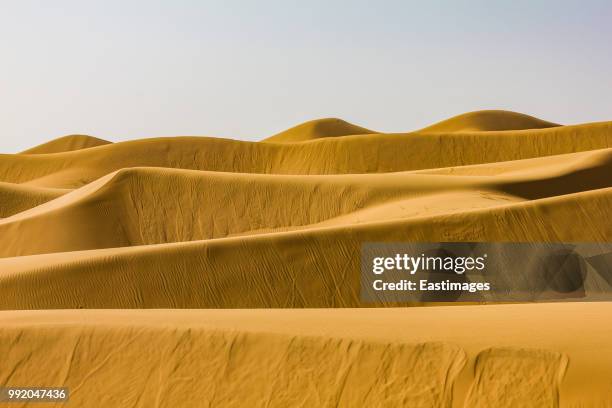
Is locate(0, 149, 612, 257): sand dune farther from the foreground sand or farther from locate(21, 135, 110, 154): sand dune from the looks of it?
locate(21, 135, 110, 154): sand dune

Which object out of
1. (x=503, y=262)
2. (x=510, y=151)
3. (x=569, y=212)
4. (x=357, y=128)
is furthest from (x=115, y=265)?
(x=357, y=128)

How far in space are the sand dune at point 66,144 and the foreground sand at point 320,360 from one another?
273ft

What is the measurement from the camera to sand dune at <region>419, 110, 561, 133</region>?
Result: 83.7 meters

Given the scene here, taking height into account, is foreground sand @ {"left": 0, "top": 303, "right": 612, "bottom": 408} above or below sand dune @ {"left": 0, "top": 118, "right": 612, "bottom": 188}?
above

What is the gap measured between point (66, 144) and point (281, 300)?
260 feet

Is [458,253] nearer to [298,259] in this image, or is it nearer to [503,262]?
[503,262]

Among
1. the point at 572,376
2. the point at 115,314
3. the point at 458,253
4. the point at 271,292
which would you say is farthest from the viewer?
the point at 458,253

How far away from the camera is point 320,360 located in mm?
6895

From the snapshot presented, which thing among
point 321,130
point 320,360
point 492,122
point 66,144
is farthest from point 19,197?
point 492,122

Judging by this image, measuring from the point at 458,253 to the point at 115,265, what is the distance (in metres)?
5.67

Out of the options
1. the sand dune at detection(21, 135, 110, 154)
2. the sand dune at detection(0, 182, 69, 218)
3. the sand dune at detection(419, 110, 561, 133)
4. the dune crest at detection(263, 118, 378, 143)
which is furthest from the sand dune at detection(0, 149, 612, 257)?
the sand dune at detection(21, 135, 110, 154)

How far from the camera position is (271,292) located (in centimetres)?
1340

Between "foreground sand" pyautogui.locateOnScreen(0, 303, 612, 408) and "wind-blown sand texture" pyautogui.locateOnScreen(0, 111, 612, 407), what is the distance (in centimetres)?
1

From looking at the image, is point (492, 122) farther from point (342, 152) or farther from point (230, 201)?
point (230, 201)
